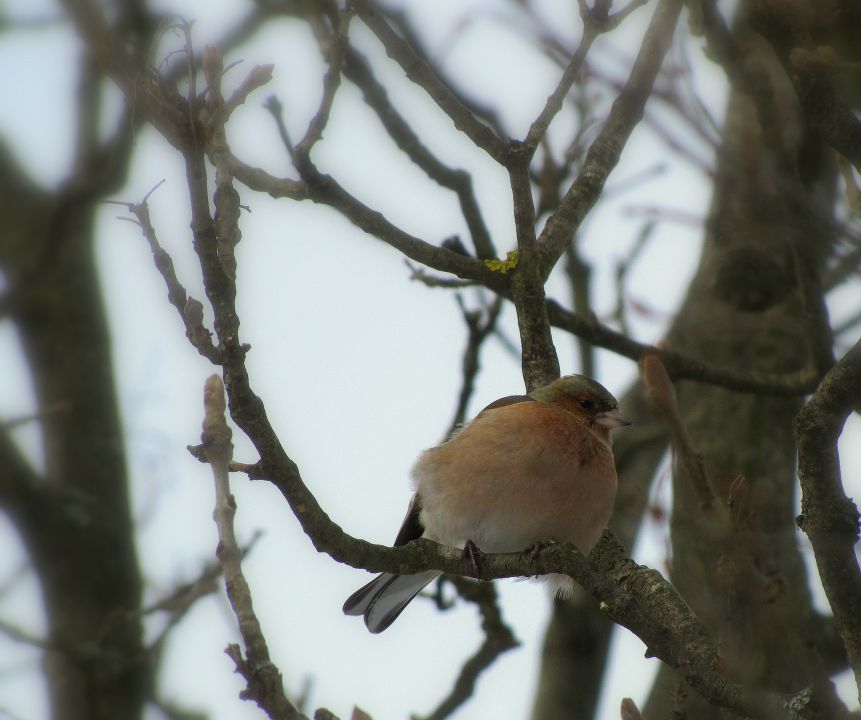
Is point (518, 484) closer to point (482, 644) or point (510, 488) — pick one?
point (510, 488)

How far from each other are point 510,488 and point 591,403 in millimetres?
1099

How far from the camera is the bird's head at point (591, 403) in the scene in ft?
18.8

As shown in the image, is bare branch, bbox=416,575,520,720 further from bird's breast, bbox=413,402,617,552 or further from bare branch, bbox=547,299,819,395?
bare branch, bbox=547,299,819,395

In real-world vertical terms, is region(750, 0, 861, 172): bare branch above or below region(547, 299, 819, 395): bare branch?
below

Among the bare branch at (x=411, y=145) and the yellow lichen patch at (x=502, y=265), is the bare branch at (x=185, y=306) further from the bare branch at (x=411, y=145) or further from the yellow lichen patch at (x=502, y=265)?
the bare branch at (x=411, y=145)

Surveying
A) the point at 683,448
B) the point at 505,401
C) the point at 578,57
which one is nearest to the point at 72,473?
the point at 505,401

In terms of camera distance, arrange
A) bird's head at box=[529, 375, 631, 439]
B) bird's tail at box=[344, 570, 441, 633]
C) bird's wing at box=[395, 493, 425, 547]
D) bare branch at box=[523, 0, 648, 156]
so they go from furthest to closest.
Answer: bird's head at box=[529, 375, 631, 439], bird's wing at box=[395, 493, 425, 547], bird's tail at box=[344, 570, 441, 633], bare branch at box=[523, 0, 648, 156]

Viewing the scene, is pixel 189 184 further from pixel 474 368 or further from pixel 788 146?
pixel 474 368

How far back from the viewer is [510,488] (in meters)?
4.95

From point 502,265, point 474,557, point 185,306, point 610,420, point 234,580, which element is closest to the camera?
point 185,306

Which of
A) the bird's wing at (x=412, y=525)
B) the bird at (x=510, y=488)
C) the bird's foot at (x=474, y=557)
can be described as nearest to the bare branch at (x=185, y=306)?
the bird's foot at (x=474, y=557)

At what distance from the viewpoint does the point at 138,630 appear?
6.28m

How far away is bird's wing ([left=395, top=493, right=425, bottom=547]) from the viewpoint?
556 centimetres

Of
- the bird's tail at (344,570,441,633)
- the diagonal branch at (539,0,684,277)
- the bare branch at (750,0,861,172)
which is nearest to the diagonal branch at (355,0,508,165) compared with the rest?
the diagonal branch at (539,0,684,277)
